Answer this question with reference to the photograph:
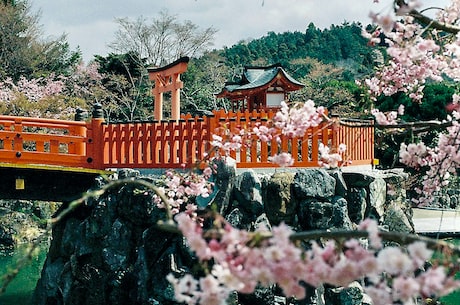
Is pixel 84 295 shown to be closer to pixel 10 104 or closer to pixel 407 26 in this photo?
pixel 407 26

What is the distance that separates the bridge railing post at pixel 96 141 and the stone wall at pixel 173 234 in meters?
0.57

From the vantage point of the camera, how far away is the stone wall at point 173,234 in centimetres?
670

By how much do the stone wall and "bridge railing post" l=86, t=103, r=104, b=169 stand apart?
1.88 ft

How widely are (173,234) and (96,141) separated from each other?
1905mm

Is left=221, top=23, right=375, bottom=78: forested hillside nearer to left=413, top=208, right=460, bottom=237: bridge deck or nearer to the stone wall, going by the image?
left=413, top=208, right=460, bottom=237: bridge deck

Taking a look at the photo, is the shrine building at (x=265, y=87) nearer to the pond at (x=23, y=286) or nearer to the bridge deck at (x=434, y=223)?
the bridge deck at (x=434, y=223)

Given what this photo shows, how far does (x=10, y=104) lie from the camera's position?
634 inches

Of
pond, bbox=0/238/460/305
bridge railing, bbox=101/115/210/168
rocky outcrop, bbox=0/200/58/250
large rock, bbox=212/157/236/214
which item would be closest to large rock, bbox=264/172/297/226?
large rock, bbox=212/157/236/214

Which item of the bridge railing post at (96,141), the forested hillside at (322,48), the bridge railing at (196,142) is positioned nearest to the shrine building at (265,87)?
the bridge railing at (196,142)

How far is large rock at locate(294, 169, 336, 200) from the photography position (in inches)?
266

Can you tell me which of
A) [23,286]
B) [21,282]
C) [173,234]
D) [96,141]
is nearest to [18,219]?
[21,282]

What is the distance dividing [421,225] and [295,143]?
8.81m

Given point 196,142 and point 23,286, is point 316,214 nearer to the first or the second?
point 196,142

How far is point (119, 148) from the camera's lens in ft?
26.3
